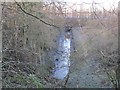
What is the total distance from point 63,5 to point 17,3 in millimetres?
307

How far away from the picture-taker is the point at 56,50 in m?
1.76

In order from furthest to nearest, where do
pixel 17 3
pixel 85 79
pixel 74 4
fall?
pixel 85 79
pixel 74 4
pixel 17 3

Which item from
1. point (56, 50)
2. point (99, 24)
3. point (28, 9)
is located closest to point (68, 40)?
point (56, 50)

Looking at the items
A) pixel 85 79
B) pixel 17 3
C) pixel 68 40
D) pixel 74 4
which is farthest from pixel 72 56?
pixel 17 3

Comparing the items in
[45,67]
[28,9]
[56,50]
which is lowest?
[45,67]

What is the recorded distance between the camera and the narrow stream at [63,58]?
1.74 meters

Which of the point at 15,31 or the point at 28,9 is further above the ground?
the point at 28,9

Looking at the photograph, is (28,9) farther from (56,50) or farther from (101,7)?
(101,7)

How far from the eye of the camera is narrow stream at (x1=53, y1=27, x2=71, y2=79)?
1.74 metres

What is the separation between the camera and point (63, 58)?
5.82 feet

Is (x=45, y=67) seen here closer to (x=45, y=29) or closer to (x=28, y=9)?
(x=45, y=29)

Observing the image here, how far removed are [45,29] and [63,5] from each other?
209 millimetres

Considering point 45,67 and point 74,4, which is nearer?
point 74,4

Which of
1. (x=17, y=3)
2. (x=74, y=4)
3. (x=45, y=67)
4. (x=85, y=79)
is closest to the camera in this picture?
(x=17, y=3)
